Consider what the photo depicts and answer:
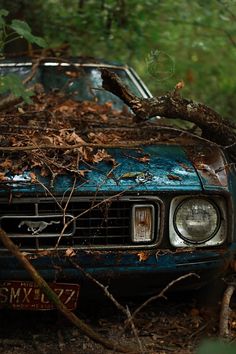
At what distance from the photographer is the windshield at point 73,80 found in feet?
17.1

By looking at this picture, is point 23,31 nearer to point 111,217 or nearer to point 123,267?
point 111,217

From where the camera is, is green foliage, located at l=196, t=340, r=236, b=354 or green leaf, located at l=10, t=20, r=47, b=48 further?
green leaf, located at l=10, t=20, r=47, b=48

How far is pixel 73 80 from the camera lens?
17.6 feet

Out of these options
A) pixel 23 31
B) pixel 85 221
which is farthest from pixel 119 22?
pixel 85 221

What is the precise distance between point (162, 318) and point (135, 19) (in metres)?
4.87

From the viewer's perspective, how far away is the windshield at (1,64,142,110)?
521 cm

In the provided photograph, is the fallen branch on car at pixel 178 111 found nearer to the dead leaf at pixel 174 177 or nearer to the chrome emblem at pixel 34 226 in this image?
the dead leaf at pixel 174 177

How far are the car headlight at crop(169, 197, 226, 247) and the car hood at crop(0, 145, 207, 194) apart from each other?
4.4 inches

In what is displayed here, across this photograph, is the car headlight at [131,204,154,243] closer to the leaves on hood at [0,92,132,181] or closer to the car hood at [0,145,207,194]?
the car hood at [0,145,207,194]

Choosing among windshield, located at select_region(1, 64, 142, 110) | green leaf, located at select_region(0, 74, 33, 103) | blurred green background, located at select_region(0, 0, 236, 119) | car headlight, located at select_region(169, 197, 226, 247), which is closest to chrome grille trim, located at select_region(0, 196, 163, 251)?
car headlight, located at select_region(169, 197, 226, 247)

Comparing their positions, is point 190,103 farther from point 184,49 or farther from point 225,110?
point 184,49

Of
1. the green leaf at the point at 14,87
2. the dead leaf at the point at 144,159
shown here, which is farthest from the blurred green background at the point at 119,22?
the dead leaf at the point at 144,159

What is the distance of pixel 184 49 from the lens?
38.2ft

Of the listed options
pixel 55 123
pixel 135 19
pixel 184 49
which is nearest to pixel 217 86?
pixel 184 49
